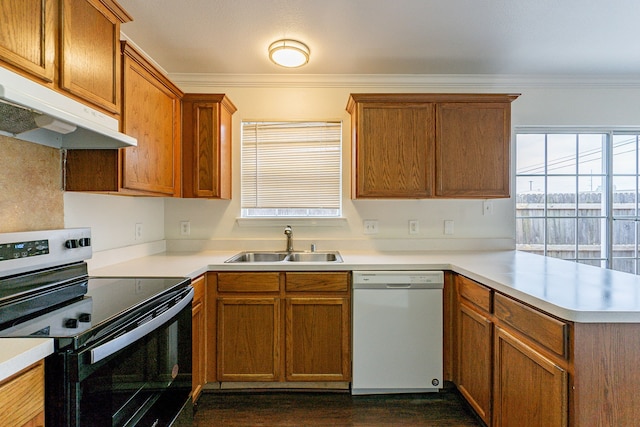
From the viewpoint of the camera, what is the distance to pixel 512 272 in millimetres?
1746

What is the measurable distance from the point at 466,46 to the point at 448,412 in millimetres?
2366

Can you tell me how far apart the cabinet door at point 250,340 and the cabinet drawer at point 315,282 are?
14cm

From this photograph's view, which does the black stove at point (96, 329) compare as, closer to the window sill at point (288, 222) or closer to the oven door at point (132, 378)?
the oven door at point (132, 378)

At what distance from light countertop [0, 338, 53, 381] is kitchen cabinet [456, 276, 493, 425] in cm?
176

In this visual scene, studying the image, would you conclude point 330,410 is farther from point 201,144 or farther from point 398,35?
point 398,35

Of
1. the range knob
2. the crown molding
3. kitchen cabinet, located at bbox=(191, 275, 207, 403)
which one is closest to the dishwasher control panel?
kitchen cabinet, located at bbox=(191, 275, 207, 403)

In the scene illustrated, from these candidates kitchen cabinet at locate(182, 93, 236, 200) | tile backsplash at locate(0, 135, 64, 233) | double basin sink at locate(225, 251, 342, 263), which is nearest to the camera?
tile backsplash at locate(0, 135, 64, 233)

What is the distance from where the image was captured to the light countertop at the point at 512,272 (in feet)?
3.75

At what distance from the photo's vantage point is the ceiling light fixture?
2.12 meters

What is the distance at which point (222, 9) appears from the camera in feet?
5.93

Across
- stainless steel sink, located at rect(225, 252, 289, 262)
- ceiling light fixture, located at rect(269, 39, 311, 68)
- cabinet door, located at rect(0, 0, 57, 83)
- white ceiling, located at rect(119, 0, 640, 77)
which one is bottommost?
stainless steel sink, located at rect(225, 252, 289, 262)

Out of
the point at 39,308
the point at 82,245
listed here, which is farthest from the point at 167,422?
the point at 82,245

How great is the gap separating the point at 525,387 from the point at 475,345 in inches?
17.5

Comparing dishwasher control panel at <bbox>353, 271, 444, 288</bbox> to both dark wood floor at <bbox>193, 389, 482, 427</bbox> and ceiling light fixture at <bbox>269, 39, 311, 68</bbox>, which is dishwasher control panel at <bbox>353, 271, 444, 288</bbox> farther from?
ceiling light fixture at <bbox>269, 39, 311, 68</bbox>
